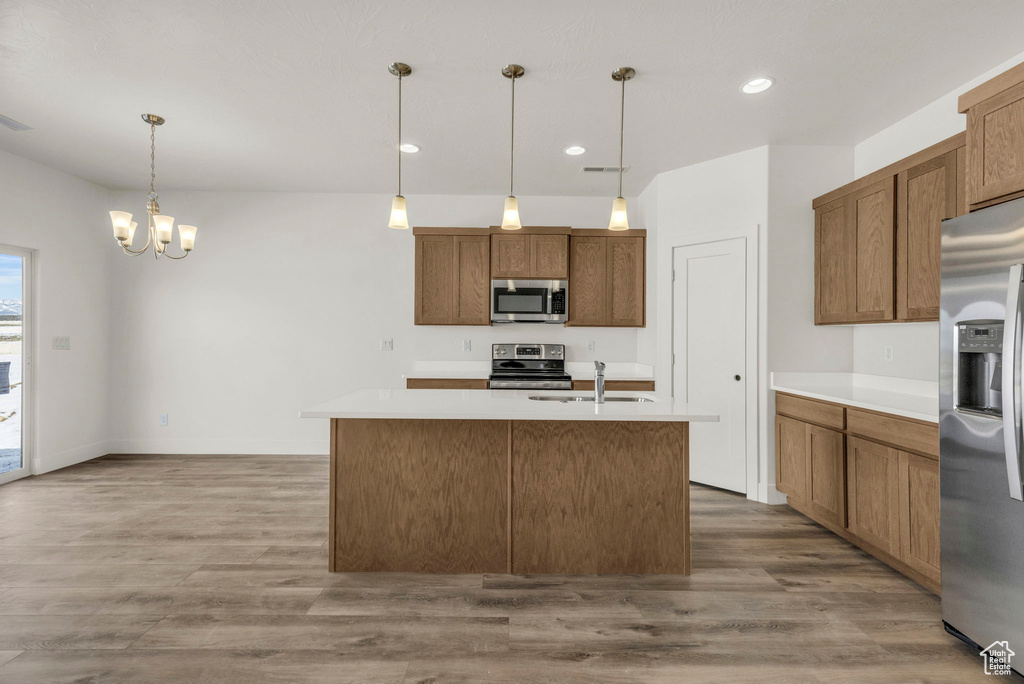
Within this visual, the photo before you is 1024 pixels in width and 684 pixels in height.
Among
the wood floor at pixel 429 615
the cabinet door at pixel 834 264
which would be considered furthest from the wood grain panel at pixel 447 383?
the cabinet door at pixel 834 264

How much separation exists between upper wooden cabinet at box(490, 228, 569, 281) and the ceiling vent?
11.6 ft

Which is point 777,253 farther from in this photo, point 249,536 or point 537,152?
point 249,536

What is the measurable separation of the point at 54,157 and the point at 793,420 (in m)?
6.11

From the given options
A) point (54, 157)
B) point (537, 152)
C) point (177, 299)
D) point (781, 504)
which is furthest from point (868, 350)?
point (54, 157)

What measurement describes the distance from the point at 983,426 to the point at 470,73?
280 cm

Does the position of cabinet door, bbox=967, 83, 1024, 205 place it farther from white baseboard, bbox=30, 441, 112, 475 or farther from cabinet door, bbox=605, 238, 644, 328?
white baseboard, bbox=30, 441, 112, 475

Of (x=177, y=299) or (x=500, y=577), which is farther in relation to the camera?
(x=177, y=299)

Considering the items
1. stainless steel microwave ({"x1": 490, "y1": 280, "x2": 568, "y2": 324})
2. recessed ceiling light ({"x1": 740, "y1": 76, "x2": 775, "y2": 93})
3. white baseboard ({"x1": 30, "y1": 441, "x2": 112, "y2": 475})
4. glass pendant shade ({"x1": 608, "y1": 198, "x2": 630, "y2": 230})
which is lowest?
white baseboard ({"x1": 30, "y1": 441, "x2": 112, "y2": 475})

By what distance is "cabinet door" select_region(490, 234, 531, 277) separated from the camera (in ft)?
15.8

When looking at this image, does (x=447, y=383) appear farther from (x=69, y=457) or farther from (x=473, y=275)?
(x=69, y=457)

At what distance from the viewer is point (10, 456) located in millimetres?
4207

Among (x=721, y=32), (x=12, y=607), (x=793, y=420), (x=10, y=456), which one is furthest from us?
(x=10, y=456)

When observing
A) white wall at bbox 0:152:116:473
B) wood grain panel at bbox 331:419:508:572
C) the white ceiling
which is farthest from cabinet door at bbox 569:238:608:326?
white wall at bbox 0:152:116:473

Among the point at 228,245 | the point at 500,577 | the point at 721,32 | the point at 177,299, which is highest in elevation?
the point at 721,32
